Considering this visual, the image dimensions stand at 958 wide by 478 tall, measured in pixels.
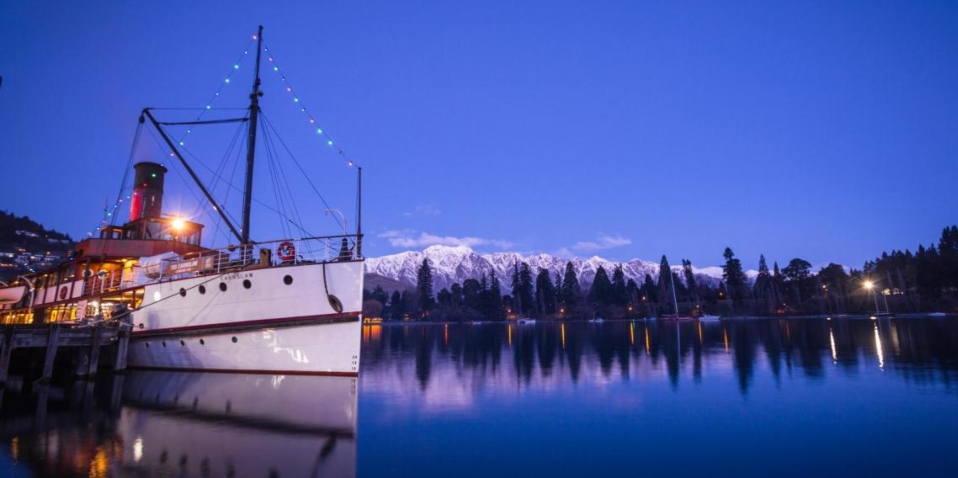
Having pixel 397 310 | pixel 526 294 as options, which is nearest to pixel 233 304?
pixel 526 294

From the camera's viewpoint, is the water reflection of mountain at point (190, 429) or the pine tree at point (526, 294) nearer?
the water reflection of mountain at point (190, 429)

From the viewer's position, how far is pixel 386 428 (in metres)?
10.9

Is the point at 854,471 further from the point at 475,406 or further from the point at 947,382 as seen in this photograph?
the point at 947,382

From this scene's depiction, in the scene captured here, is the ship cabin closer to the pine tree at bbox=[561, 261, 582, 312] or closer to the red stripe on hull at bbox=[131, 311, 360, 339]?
the red stripe on hull at bbox=[131, 311, 360, 339]

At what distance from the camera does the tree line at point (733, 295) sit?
98775mm

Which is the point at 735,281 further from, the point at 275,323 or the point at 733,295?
the point at 275,323

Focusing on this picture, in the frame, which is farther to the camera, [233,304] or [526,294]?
[526,294]

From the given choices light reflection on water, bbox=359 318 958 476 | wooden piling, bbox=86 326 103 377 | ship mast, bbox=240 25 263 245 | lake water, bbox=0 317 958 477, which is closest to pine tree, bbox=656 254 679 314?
light reflection on water, bbox=359 318 958 476

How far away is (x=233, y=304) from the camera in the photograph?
1814cm

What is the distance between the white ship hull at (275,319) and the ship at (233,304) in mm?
36

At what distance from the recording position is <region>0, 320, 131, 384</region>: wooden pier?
52.6 ft

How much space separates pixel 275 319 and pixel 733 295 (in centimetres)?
12788

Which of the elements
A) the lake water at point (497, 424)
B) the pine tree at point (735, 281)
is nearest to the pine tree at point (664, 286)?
the pine tree at point (735, 281)

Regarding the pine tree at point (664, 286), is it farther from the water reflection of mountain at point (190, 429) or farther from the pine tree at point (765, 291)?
the water reflection of mountain at point (190, 429)
